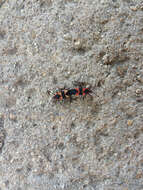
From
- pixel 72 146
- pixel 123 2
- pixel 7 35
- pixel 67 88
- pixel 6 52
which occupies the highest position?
pixel 123 2

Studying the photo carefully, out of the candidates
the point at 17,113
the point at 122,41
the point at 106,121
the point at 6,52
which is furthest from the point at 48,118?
the point at 122,41

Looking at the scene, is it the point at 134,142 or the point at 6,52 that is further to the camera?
the point at 6,52

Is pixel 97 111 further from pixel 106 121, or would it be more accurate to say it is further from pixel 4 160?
pixel 4 160
